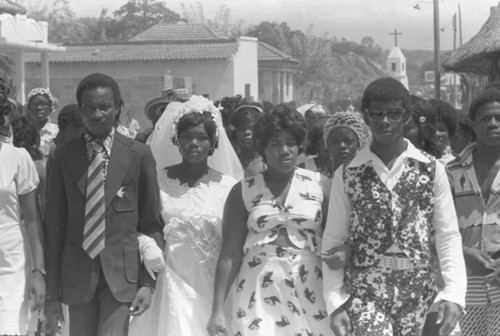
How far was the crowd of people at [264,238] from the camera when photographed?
16.9ft

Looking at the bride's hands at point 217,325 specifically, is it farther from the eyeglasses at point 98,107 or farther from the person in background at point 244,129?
the person in background at point 244,129

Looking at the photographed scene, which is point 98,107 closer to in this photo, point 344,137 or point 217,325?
point 217,325

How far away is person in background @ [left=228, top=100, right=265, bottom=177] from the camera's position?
8438 mm

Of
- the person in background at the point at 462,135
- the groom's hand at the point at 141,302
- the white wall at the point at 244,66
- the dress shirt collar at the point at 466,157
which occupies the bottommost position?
the groom's hand at the point at 141,302

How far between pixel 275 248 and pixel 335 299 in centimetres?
58

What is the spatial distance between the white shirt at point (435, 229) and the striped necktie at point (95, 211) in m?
1.28

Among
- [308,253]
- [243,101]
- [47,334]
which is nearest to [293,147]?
[308,253]

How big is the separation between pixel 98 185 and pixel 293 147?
3.78 ft

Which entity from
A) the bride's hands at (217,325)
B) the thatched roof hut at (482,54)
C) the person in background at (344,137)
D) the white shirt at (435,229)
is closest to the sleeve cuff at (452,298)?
the white shirt at (435,229)

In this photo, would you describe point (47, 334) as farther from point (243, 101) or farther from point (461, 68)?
point (461, 68)

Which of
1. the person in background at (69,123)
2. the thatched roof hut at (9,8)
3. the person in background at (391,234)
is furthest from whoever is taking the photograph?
the thatched roof hut at (9,8)

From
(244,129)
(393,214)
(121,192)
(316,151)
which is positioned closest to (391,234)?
(393,214)

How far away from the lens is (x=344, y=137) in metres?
6.77

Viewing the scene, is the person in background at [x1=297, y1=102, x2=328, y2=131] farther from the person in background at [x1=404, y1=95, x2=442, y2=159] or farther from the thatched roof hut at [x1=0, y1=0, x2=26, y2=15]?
the thatched roof hut at [x1=0, y1=0, x2=26, y2=15]
